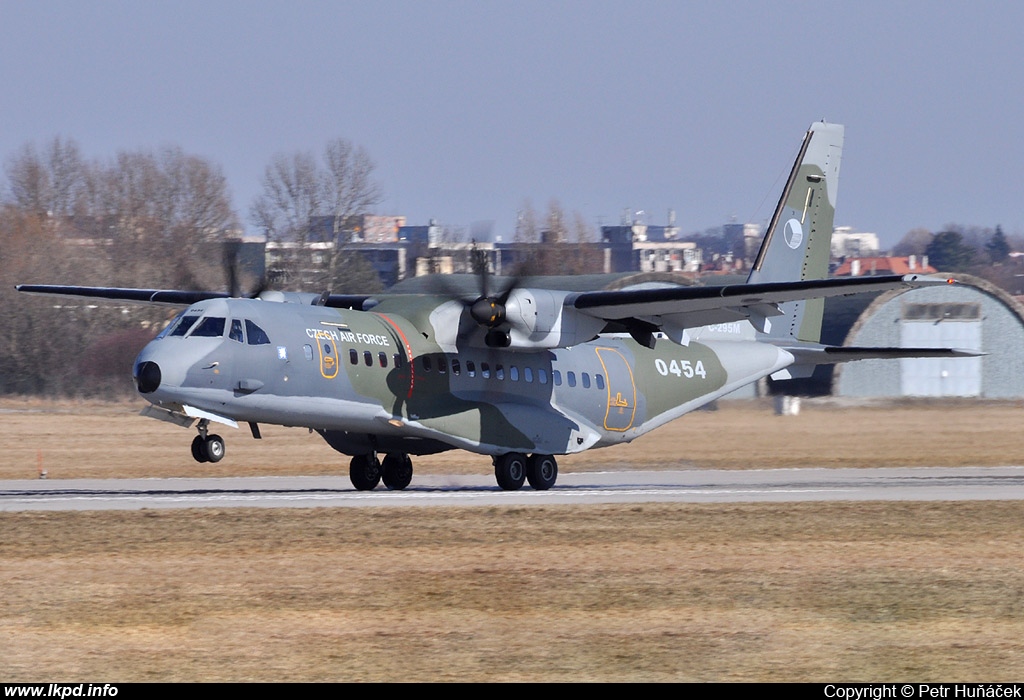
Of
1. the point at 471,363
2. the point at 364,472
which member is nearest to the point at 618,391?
the point at 471,363

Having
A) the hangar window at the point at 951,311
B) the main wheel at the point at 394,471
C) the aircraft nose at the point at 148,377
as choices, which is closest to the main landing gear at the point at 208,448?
the aircraft nose at the point at 148,377

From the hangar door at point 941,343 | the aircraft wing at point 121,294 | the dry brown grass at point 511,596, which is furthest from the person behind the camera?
the hangar door at point 941,343

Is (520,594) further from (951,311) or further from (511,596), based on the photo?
(951,311)

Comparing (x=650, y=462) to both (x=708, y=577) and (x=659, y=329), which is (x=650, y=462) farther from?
(x=708, y=577)

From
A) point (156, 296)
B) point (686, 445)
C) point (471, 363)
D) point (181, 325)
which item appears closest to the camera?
point (181, 325)

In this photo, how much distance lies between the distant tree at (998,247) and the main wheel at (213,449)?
147 m

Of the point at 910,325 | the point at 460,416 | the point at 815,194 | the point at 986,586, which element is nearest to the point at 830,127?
the point at 815,194

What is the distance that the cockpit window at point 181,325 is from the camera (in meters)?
19.2

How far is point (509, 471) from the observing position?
72.9ft

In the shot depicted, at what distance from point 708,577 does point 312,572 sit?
4024mm

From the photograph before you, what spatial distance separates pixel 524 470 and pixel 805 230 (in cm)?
863

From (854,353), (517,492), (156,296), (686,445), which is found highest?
(156,296)

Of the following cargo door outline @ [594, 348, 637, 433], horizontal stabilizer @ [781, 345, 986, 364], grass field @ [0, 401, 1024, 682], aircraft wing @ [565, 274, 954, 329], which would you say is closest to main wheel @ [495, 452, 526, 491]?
cargo door outline @ [594, 348, 637, 433]

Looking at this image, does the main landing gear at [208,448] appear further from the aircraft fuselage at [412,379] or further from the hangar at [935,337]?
the hangar at [935,337]
